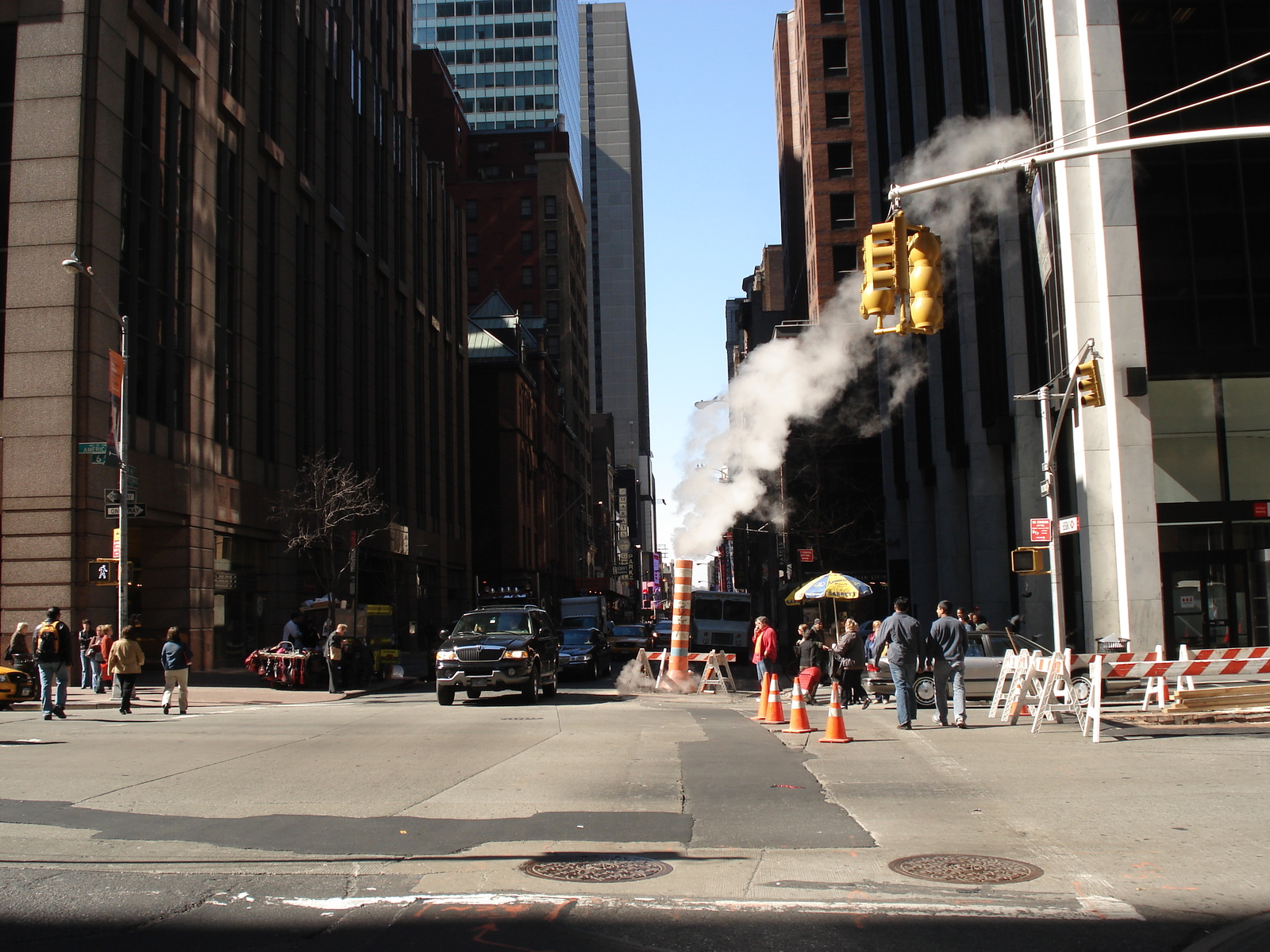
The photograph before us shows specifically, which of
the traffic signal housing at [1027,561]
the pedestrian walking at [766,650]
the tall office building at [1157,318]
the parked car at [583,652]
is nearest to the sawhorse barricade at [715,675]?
the pedestrian walking at [766,650]

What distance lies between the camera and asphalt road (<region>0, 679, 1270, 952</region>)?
607 centimetres

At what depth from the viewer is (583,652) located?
33.3 meters

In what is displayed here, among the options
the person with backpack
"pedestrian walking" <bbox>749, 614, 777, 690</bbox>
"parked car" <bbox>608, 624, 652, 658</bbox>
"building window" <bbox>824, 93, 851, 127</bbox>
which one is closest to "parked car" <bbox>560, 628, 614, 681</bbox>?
"parked car" <bbox>608, 624, 652, 658</bbox>

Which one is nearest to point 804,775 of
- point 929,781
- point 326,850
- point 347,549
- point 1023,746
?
point 929,781

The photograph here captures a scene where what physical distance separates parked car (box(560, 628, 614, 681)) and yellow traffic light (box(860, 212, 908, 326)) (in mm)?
23431

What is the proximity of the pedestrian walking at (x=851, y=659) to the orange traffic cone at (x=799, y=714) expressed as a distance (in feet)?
16.1

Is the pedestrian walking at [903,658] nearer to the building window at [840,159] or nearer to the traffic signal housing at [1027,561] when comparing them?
the traffic signal housing at [1027,561]

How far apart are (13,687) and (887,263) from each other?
18384mm

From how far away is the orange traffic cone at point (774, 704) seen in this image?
17.8 m

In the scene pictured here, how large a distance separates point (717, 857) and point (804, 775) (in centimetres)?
420

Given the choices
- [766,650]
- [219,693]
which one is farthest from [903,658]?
[219,693]

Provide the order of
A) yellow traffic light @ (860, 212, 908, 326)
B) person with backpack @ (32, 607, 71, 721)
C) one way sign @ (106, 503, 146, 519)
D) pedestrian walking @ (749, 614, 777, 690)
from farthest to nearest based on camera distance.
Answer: one way sign @ (106, 503, 146, 519) < pedestrian walking @ (749, 614, 777, 690) < person with backpack @ (32, 607, 71, 721) < yellow traffic light @ (860, 212, 908, 326)

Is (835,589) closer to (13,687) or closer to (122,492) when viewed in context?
(122,492)

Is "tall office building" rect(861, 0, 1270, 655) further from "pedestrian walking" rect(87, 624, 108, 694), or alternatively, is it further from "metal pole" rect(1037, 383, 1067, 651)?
"pedestrian walking" rect(87, 624, 108, 694)
